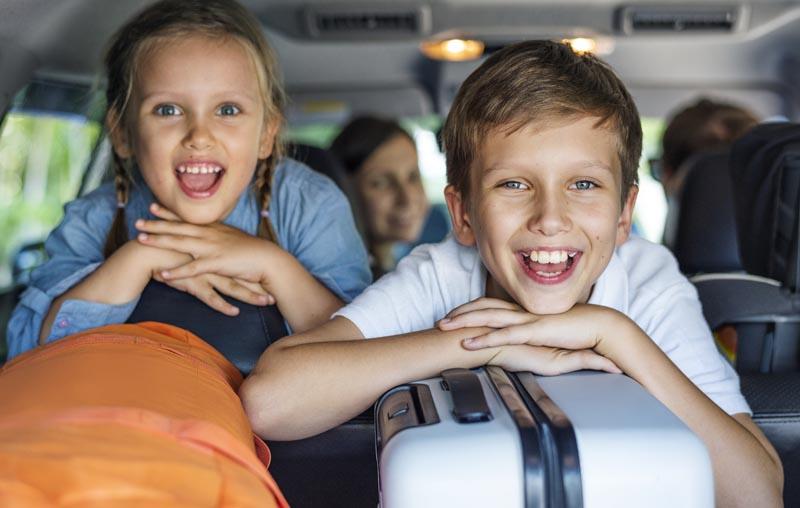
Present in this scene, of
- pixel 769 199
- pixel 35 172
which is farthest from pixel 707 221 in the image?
pixel 35 172

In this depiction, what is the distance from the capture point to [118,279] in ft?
6.12

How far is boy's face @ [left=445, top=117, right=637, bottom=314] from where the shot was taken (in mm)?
1509

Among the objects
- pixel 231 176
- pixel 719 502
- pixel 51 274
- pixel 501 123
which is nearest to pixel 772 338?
pixel 719 502

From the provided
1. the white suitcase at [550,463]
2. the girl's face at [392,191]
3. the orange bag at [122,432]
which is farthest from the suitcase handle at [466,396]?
the girl's face at [392,191]

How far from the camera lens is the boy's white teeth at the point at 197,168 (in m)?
1.97

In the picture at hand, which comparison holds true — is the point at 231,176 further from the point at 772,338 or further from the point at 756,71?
the point at 756,71

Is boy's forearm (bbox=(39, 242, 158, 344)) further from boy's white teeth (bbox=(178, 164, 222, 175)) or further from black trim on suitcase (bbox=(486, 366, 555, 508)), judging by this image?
black trim on suitcase (bbox=(486, 366, 555, 508))

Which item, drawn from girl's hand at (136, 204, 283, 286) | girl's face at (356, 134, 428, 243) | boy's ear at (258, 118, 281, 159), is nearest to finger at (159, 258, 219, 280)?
girl's hand at (136, 204, 283, 286)

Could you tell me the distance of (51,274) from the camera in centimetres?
204

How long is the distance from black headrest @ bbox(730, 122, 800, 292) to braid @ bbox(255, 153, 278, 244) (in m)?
1.00

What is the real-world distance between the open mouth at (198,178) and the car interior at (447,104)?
1.76 feet

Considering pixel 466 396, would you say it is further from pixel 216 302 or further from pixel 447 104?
pixel 447 104

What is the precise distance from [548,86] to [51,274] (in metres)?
1.13

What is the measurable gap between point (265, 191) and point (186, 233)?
0.26 metres
